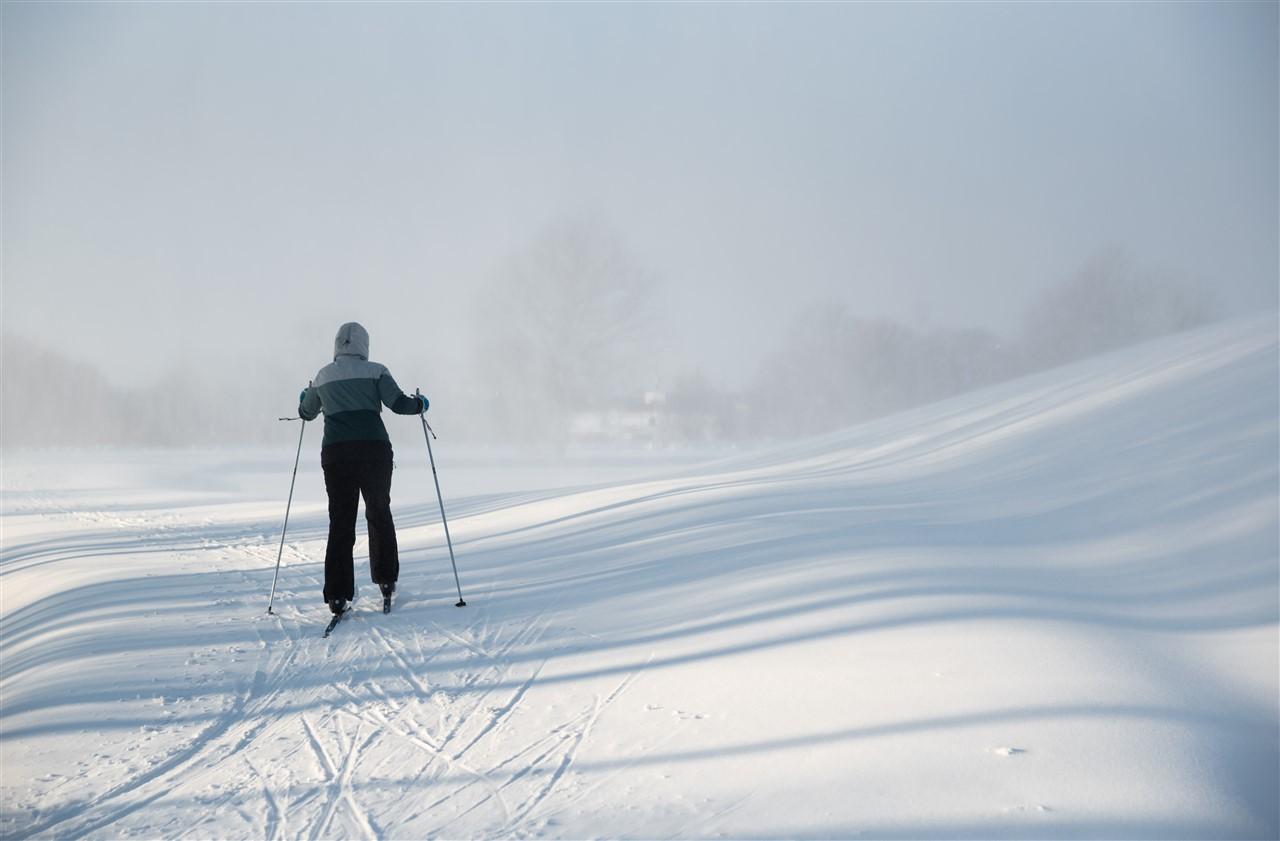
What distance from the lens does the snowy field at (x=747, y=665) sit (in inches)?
98.2

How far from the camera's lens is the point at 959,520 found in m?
5.82

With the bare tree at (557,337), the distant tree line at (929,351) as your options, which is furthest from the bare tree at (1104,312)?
the bare tree at (557,337)

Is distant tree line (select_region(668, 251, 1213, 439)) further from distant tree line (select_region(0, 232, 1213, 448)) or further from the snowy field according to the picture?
the snowy field

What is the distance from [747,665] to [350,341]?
3.45 m

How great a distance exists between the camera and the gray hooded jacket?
5.09m

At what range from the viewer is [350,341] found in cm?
522

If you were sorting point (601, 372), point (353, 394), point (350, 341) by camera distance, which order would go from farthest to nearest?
point (601, 372) < point (350, 341) < point (353, 394)

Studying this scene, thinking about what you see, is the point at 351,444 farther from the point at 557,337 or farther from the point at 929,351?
the point at 929,351

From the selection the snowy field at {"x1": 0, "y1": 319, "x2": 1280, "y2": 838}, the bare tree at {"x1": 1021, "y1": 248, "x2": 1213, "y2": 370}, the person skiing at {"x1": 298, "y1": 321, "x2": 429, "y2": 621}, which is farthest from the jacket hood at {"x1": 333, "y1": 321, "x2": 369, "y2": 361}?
the bare tree at {"x1": 1021, "y1": 248, "x2": 1213, "y2": 370}

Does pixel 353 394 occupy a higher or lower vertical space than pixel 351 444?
higher

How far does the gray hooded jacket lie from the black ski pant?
101mm

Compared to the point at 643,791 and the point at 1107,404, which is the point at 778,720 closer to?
the point at 643,791

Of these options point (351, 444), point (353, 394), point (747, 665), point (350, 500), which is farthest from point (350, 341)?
point (747, 665)

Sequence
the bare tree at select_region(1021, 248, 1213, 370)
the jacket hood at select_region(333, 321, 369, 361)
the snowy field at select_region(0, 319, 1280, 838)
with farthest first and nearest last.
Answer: the bare tree at select_region(1021, 248, 1213, 370), the jacket hood at select_region(333, 321, 369, 361), the snowy field at select_region(0, 319, 1280, 838)
